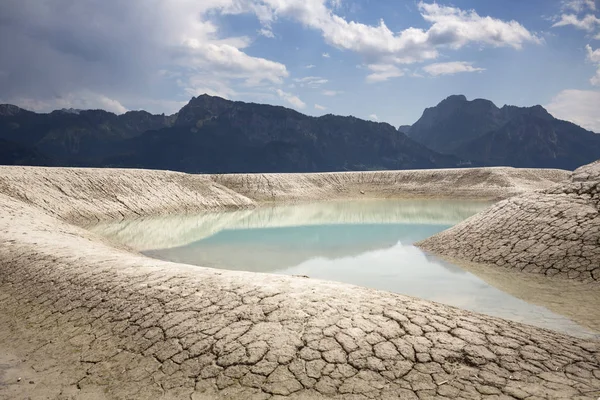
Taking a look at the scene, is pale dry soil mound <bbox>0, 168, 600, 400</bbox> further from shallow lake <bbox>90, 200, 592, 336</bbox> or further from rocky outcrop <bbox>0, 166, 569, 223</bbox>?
rocky outcrop <bbox>0, 166, 569, 223</bbox>

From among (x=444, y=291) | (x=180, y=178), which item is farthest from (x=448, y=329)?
(x=180, y=178)

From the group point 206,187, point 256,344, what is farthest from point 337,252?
point 206,187

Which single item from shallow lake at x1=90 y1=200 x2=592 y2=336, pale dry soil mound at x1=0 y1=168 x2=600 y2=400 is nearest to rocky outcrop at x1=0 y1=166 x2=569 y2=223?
shallow lake at x1=90 y1=200 x2=592 y2=336

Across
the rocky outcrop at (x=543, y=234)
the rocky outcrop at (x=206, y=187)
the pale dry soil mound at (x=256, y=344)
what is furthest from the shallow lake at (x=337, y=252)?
the rocky outcrop at (x=206, y=187)

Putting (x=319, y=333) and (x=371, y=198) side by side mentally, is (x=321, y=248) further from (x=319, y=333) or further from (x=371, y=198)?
(x=371, y=198)

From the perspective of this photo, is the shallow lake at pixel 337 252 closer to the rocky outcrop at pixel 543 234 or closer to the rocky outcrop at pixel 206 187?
the rocky outcrop at pixel 543 234
